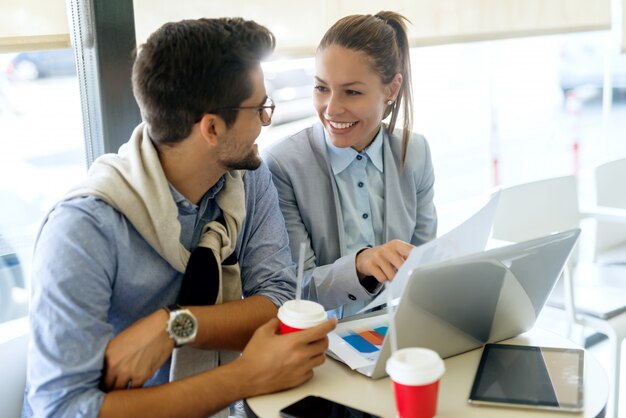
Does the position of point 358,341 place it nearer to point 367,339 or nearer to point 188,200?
point 367,339

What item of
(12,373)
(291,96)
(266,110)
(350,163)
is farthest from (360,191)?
(291,96)

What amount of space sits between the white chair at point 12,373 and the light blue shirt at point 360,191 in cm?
89

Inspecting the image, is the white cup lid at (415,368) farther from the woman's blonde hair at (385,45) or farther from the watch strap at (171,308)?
the woman's blonde hair at (385,45)

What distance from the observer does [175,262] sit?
156 centimetres

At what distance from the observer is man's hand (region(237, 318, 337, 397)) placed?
4.53 feet

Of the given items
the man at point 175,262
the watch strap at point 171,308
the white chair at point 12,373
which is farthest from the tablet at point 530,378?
the white chair at point 12,373

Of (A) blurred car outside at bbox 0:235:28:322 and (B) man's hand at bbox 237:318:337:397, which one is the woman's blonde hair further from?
(A) blurred car outside at bbox 0:235:28:322

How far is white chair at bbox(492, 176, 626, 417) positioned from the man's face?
127cm

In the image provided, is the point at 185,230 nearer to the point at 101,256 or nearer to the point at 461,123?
the point at 101,256

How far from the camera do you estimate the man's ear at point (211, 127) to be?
62.8 inches

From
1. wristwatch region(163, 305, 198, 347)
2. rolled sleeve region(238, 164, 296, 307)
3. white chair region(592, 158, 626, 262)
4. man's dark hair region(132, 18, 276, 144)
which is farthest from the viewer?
white chair region(592, 158, 626, 262)

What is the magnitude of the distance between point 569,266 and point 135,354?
1.58 meters

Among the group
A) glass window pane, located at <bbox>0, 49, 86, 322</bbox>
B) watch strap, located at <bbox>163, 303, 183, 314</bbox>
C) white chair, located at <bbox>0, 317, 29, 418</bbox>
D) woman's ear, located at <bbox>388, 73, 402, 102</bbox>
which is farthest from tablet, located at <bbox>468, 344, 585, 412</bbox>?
glass window pane, located at <bbox>0, 49, 86, 322</bbox>

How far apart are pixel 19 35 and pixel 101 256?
2.41 ft
